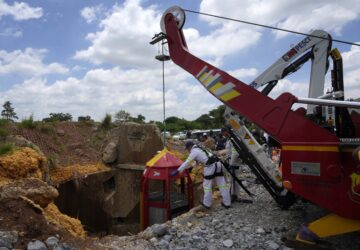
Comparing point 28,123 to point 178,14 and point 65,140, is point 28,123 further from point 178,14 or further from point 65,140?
point 178,14

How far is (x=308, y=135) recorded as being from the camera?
4.78 meters

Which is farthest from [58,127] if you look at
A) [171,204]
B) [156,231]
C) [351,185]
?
[351,185]

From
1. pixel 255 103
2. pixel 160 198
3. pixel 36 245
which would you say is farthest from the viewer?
pixel 160 198

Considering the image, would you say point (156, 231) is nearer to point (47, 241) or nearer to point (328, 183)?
point (47, 241)

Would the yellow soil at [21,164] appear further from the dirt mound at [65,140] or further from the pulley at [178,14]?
the pulley at [178,14]

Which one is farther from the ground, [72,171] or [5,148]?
[5,148]

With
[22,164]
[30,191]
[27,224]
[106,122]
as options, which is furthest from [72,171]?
[27,224]

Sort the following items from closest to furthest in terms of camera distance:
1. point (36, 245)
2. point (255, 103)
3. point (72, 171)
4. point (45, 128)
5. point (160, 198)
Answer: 1. point (36, 245)
2. point (255, 103)
3. point (160, 198)
4. point (72, 171)
5. point (45, 128)

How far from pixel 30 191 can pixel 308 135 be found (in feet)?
14.4

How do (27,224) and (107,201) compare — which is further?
(107,201)

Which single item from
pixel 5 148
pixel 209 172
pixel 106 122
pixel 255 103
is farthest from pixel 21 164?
pixel 106 122

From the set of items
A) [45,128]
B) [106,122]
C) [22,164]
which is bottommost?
[22,164]

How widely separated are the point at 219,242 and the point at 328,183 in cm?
186

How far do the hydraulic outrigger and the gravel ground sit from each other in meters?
→ 0.44
